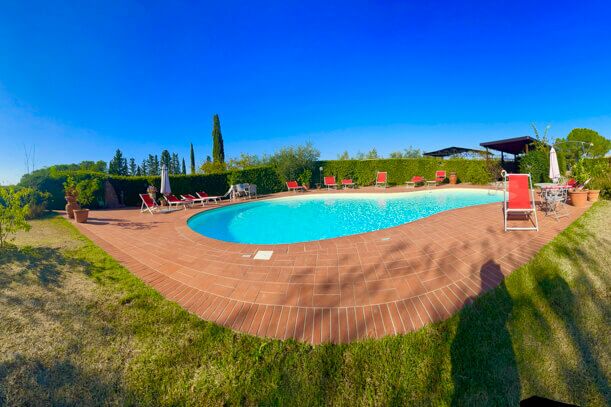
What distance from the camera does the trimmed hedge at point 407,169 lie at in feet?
57.7

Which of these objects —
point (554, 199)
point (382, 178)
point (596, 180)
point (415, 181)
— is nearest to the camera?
point (554, 199)

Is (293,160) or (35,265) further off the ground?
(293,160)

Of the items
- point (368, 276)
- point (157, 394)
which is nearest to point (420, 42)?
point (368, 276)

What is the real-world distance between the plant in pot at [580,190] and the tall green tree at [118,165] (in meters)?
83.3

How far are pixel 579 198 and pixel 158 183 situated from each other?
22432 millimetres

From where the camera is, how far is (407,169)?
20000mm

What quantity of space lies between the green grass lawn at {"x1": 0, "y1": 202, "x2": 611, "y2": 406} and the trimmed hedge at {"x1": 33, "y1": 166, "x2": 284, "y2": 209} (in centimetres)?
1358

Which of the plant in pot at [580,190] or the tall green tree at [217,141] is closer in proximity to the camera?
the plant in pot at [580,190]

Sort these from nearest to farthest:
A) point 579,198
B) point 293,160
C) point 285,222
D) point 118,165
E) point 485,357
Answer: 1. point 485,357
2. point 579,198
3. point 285,222
4. point 293,160
5. point 118,165

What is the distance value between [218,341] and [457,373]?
1931mm

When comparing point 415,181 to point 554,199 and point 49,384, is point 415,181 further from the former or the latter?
point 49,384

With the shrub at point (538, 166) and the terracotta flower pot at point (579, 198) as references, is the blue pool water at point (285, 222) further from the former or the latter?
the terracotta flower pot at point (579, 198)

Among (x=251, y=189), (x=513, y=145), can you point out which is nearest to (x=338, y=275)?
(x=251, y=189)

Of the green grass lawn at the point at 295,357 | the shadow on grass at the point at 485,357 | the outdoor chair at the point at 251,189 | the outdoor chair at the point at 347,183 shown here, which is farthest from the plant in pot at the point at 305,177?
the shadow on grass at the point at 485,357
